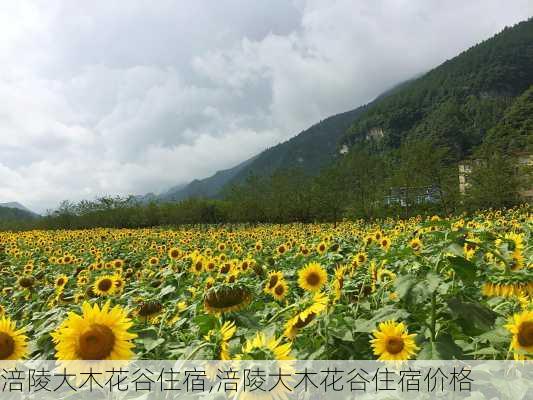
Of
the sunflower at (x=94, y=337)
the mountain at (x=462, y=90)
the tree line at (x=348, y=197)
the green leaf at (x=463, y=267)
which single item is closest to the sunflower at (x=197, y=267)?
the sunflower at (x=94, y=337)

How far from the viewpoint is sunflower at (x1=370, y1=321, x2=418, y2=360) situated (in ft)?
5.14

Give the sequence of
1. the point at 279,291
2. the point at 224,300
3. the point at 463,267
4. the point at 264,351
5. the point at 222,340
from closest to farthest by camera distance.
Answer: the point at 264,351 → the point at 222,340 → the point at 463,267 → the point at 224,300 → the point at 279,291

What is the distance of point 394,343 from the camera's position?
1.57 meters

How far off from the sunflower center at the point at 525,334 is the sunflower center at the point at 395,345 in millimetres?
406

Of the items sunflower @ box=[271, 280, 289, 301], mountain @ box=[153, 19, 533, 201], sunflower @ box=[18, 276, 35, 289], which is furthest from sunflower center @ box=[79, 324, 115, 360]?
mountain @ box=[153, 19, 533, 201]

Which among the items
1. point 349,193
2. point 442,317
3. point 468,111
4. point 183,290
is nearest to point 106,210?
point 349,193

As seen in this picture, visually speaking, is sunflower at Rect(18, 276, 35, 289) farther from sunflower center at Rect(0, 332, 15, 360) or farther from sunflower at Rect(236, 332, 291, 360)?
sunflower at Rect(236, 332, 291, 360)

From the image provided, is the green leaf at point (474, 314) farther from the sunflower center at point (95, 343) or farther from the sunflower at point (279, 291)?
the sunflower at point (279, 291)

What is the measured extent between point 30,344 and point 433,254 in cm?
203

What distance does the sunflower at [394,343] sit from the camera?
1567mm

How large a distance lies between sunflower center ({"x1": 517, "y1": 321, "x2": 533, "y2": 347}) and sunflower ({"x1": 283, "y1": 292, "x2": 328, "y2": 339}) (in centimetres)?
70

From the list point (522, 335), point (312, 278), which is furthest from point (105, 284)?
point (522, 335)

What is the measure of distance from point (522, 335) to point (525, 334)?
1cm

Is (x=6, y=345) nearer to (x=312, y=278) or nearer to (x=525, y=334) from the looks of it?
(x=312, y=278)
